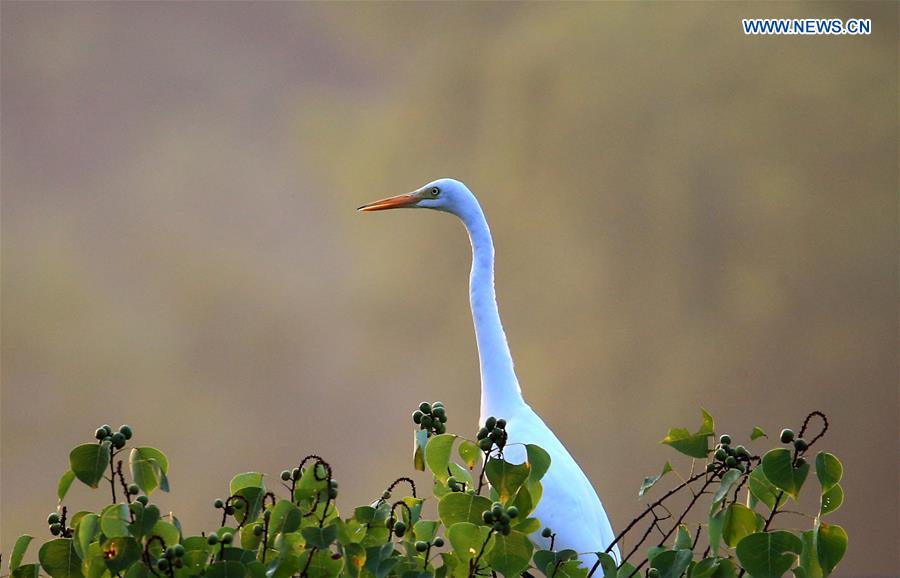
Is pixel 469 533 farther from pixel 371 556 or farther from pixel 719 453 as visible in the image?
pixel 719 453

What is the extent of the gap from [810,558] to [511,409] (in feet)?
4.13

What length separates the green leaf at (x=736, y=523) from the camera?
0.72m

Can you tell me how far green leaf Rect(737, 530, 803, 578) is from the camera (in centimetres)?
67

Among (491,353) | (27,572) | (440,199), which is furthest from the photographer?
(440,199)

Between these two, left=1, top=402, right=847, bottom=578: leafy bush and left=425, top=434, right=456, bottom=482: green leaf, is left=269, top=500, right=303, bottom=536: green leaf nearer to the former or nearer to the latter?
left=1, top=402, right=847, bottom=578: leafy bush

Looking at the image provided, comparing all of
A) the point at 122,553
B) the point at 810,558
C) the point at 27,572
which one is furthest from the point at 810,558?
the point at 27,572

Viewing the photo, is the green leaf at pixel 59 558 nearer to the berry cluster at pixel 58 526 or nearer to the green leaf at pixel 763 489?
the berry cluster at pixel 58 526

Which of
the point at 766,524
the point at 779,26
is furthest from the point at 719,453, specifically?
the point at 779,26

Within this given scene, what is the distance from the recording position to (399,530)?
743 mm

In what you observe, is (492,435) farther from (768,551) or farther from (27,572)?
(27,572)

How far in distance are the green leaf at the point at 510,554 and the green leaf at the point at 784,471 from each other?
→ 0.17 meters

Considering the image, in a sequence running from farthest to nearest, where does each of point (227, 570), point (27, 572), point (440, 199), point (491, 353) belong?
point (440, 199), point (491, 353), point (27, 572), point (227, 570)

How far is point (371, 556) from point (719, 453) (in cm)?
27

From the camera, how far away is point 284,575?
27.5 inches
